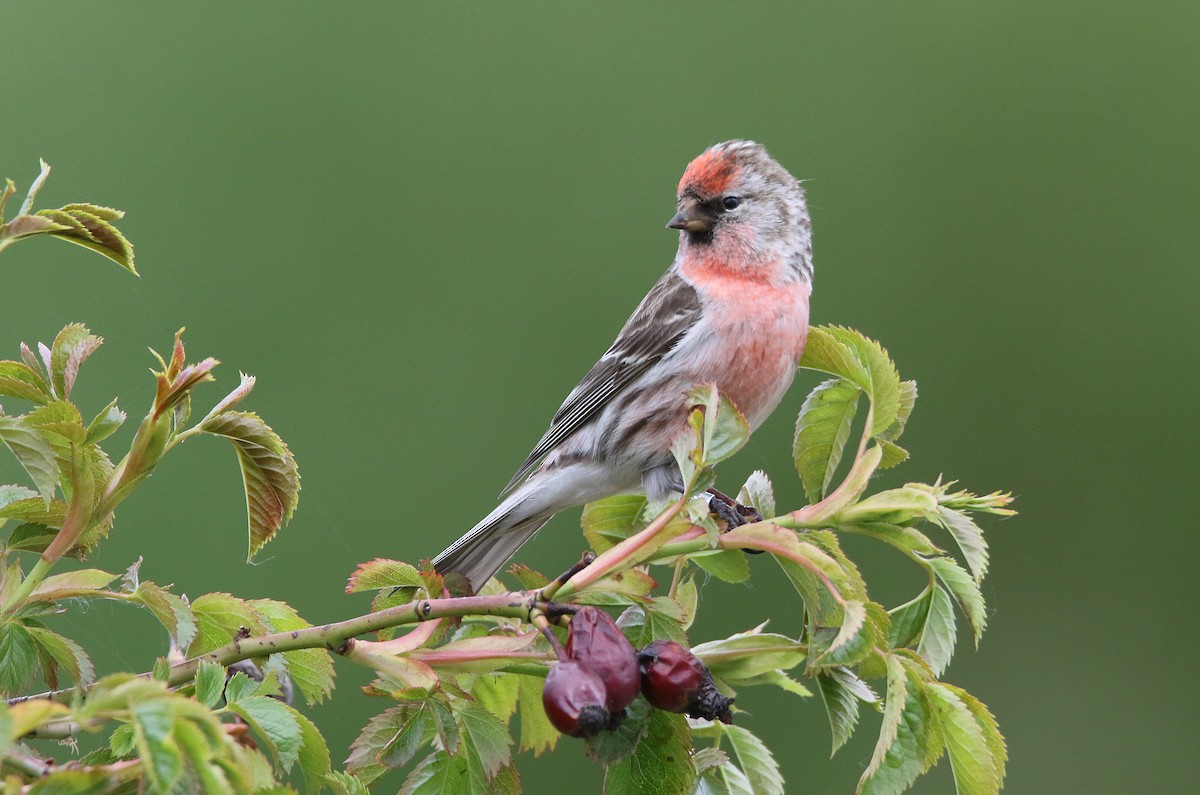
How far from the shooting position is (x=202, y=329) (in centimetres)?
495

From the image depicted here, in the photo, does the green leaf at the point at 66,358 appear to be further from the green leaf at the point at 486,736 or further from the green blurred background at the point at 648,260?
the green blurred background at the point at 648,260

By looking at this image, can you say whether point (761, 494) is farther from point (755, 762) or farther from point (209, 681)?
point (209, 681)

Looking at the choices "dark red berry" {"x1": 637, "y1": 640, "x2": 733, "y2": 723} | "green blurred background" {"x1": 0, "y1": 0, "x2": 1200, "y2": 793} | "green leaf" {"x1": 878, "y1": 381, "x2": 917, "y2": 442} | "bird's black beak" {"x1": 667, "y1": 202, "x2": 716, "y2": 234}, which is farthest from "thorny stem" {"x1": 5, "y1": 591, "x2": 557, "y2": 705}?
"green blurred background" {"x1": 0, "y1": 0, "x2": 1200, "y2": 793}

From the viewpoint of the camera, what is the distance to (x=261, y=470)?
156 cm

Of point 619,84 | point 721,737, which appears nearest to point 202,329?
point 619,84

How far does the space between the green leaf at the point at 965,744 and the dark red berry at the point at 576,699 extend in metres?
0.40

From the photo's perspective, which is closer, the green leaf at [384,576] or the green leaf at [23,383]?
the green leaf at [23,383]

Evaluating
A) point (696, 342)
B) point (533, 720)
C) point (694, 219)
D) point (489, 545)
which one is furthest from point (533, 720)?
point (694, 219)

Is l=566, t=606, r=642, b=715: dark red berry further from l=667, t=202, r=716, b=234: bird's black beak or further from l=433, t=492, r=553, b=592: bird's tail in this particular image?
l=667, t=202, r=716, b=234: bird's black beak

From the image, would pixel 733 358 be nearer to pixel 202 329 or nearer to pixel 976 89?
pixel 202 329

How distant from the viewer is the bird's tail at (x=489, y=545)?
9.32ft

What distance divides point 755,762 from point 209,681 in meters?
0.67

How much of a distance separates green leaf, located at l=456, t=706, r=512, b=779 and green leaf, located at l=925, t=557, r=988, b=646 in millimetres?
545

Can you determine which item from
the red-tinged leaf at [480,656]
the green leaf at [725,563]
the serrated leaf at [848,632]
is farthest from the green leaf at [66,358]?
the serrated leaf at [848,632]
